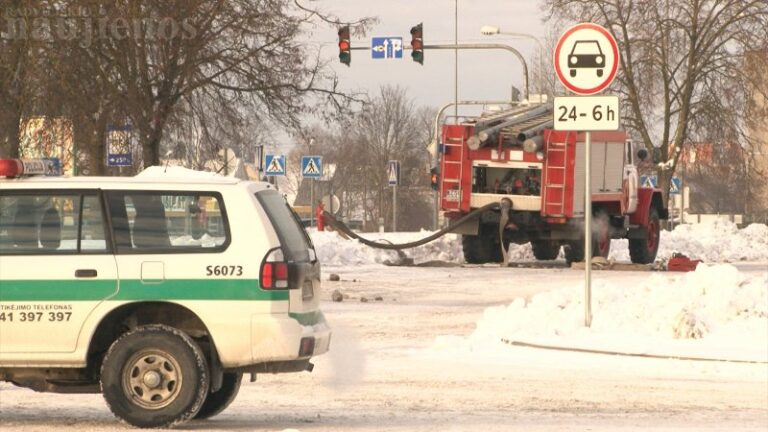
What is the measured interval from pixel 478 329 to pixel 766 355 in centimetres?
325

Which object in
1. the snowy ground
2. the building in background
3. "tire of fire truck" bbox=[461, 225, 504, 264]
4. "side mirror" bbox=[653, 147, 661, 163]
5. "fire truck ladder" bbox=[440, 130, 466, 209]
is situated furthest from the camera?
"tire of fire truck" bbox=[461, 225, 504, 264]

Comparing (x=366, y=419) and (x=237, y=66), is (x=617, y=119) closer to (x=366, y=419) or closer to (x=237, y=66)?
(x=366, y=419)

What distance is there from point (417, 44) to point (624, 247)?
765 cm

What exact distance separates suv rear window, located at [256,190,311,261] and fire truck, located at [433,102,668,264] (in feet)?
66.5

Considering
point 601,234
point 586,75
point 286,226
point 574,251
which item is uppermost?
point 586,75

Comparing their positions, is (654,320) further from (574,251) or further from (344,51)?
(344,51)

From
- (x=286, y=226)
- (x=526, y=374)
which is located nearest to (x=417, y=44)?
(x=526, y=374)

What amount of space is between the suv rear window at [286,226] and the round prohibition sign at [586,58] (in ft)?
20.2

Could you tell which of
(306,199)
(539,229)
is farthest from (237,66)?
(306,199)

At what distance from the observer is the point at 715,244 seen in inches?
1617

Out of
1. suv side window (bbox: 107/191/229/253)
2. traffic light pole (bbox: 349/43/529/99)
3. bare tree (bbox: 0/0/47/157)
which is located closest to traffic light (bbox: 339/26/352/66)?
traffic light pole (bbox: 349/43/529/99)

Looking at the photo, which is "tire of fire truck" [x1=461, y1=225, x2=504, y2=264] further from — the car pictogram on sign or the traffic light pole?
the car pictogram on sign

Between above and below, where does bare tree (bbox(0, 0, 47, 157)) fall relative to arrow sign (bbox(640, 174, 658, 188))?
above

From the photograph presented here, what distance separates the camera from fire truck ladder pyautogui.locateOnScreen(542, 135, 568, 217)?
3062 cm
